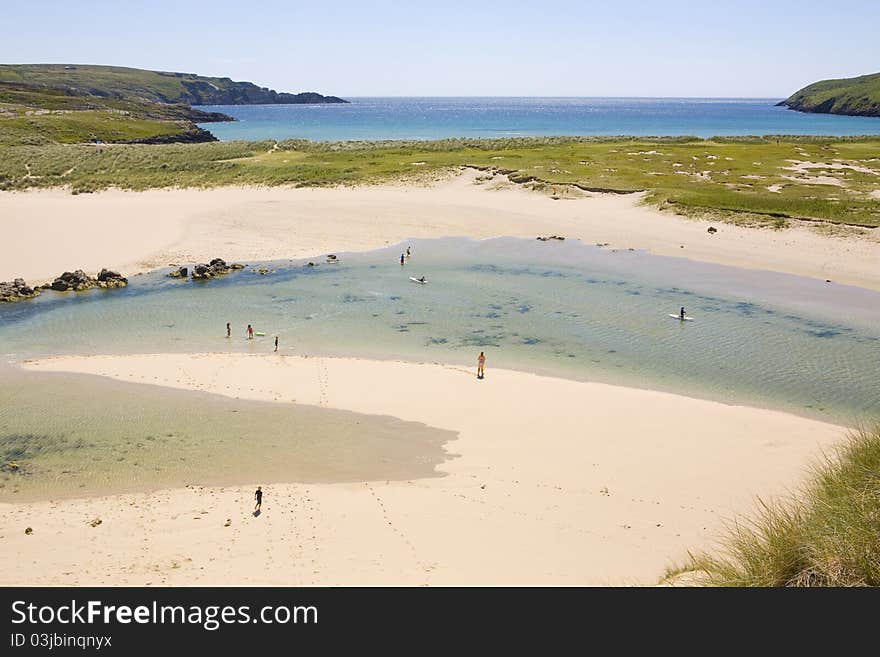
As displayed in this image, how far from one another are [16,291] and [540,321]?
26923 millimetres

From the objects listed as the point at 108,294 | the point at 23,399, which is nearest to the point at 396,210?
the point at 108,294

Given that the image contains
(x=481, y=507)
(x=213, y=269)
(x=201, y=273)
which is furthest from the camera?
(x=213, y=269)

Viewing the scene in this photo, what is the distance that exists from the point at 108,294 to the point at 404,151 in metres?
57.9

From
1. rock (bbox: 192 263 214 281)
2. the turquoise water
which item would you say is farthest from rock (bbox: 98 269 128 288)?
rock (bbox: 192 263 214 281)

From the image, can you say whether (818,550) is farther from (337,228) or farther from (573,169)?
(573,169)

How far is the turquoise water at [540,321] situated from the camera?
89.7 feet

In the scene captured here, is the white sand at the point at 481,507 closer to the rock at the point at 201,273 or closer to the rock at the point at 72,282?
the rock at the point at 72,282

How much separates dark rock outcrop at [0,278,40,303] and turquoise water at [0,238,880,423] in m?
0.69

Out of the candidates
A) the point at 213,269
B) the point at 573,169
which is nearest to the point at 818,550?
the point at 213,269

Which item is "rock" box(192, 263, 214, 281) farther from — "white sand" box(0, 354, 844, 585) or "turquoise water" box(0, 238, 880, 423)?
"white sand" box(0, 354, 844, 585)

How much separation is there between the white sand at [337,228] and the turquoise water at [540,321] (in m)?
4.20

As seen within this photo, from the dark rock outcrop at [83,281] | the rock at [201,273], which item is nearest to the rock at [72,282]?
the dark rock outcrop at [83,281]

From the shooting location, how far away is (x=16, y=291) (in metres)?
36.7

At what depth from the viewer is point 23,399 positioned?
24094mm
